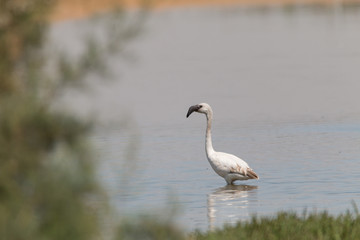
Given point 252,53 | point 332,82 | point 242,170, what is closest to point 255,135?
point 242,170

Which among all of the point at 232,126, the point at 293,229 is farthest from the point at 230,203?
the point at 232,126

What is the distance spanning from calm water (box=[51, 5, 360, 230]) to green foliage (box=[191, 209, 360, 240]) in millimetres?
663

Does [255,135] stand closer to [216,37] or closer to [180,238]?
[180,238]

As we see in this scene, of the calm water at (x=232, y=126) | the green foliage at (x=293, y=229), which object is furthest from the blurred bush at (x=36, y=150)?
the green foliage at (x=293, y=229)

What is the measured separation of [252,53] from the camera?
39.6 meters

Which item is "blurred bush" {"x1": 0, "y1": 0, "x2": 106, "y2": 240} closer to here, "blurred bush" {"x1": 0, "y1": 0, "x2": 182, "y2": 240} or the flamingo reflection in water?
"blurred bush" {"x1": 0, "y1": 0, "x2": 182, "y2": 240}

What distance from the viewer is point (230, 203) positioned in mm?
12602

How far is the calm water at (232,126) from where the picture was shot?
311 inches

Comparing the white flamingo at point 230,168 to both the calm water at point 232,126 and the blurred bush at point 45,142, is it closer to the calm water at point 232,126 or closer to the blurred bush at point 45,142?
the calm water at point 232,126

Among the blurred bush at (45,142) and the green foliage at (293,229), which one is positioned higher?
the blurred bush at (45,142)

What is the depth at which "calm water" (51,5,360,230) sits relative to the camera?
791 centimetres

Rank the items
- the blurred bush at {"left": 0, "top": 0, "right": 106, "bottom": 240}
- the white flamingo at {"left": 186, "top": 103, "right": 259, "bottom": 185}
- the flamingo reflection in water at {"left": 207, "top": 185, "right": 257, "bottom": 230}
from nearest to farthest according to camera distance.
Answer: the blurred bush at {"left": 0, "top": 0, "right": 106, "bottom": 240} → the flamingo reflection in water at {"left": 207, "top": 185, "right": 257, "bottom": 230} → the white flamingo at {"left": 186, "top": 103, "right": 259, "bottom": 185}

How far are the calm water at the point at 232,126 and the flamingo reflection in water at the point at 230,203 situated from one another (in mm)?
17

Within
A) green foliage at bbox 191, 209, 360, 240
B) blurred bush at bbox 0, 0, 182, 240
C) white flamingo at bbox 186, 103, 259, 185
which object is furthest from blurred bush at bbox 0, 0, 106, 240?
white flamingo at bbox 186, 103, 259, 185
